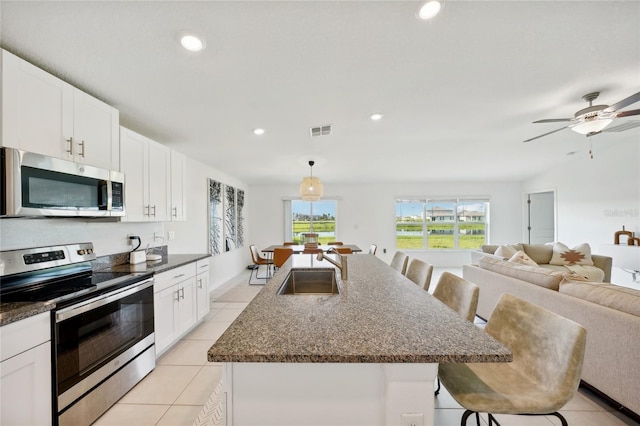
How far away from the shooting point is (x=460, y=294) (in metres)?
1.61

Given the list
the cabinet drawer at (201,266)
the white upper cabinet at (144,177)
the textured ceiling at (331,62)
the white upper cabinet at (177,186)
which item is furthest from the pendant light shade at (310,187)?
the white upper cabinet at (144,177)

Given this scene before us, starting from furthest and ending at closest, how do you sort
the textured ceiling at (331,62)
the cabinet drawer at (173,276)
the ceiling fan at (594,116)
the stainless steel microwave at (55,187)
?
the ceiling fan at (594,116) → the cabinet drawer at (173,276) → the textured ceiling at (331,62) → the stainless steel microwave at (55,187)

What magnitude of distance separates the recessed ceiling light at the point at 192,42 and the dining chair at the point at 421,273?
2253 millimetres

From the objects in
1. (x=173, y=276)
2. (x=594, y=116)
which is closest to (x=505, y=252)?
(x=594, y=116)

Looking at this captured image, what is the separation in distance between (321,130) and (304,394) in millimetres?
3024

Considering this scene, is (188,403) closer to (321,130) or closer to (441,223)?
(321,130)

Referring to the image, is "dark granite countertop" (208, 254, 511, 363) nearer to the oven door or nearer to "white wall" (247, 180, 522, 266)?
the oven door

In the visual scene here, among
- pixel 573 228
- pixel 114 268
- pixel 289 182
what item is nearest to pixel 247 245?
pixel 289 182

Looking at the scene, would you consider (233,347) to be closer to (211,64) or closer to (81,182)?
(81,182)

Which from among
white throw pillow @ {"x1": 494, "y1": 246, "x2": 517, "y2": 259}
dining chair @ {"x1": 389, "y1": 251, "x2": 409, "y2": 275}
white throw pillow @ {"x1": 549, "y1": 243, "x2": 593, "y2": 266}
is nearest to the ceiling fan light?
white throw pillow @ {"x1": 494, "y1": 246, "x2": 517, "y2": 259}

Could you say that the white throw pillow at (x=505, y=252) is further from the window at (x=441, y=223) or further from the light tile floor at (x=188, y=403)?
the window at (x=441, y=223)

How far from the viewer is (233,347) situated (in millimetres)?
868

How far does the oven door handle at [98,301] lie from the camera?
1451mm

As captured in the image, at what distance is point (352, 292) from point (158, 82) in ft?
7.52
